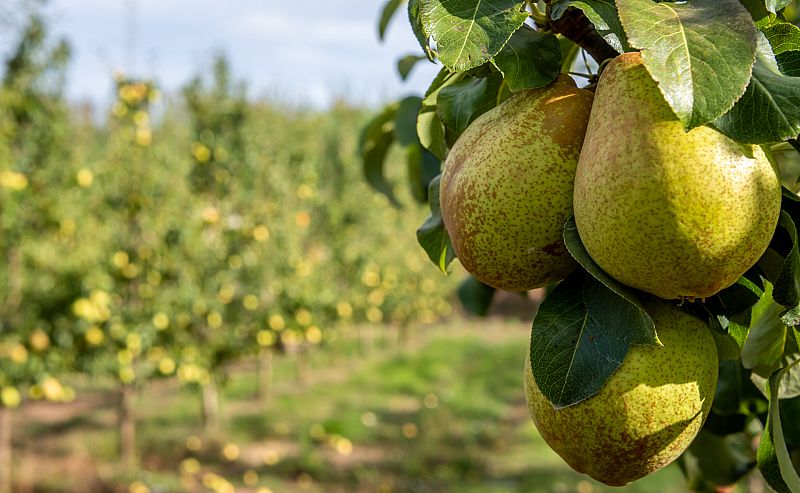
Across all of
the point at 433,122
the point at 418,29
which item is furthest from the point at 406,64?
the point at 418,29

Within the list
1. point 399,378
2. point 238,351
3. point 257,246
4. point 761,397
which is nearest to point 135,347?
point 238,351

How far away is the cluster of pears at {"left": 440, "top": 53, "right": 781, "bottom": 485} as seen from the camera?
562 mm

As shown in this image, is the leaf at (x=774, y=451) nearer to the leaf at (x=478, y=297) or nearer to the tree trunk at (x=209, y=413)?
the leaf at (x=478, y=297)

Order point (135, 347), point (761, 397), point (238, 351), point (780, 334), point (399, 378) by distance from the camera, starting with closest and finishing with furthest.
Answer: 1. point (780, 334)
2. point (761, 397)
3. point (135, 347)
4. point (238, 351)
5. point (399, 378)

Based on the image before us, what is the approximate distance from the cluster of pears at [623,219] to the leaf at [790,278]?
0.02 meters

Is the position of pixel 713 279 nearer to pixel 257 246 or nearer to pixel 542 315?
pixel 542 315

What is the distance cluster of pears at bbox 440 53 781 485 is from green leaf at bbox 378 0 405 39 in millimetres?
656

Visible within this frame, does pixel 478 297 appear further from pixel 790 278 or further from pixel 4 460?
pixel 4 460

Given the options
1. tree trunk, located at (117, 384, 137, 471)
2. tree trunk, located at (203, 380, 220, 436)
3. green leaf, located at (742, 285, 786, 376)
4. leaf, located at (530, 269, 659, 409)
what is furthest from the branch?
tree trunk, located at (203, 380, 220, 436)

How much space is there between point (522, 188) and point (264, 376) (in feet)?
27.7

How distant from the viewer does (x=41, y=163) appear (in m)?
6.34

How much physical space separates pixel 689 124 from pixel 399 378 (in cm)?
956

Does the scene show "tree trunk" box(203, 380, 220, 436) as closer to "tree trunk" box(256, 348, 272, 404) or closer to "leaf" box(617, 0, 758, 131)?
"tree trunk" box(256, 348, 272, 404)

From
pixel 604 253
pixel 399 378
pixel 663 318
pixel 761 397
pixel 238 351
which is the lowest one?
pixel 399 378
